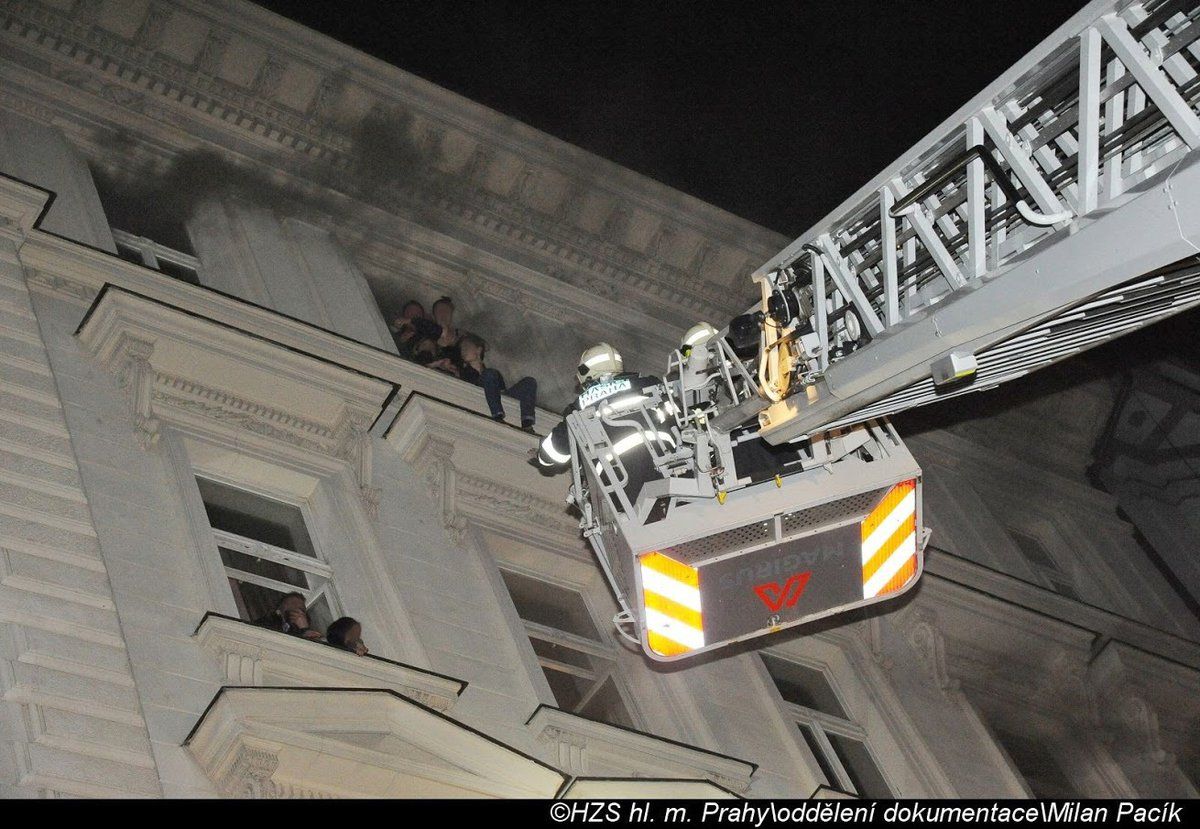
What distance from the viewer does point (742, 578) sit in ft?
24.5

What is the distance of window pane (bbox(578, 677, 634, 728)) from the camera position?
1011 cm

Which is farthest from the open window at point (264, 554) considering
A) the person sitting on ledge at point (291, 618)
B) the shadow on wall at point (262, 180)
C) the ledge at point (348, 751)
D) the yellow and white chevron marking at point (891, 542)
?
the yellow and white chevron marking at point (891, 542)

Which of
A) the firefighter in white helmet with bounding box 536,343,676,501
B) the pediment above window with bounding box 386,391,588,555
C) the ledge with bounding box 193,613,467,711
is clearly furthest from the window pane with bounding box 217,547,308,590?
the firefighter in white helmet with bounding box 536,343,676,501

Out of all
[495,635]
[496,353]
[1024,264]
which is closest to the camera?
[1024,264]

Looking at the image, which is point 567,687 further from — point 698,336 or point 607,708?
point 698,336

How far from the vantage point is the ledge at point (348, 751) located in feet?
23.9

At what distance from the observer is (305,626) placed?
28.3ft

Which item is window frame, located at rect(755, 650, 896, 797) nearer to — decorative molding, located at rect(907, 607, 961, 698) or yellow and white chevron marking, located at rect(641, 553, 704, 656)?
decorative molding, located at rect(907, 607, 961, 698)

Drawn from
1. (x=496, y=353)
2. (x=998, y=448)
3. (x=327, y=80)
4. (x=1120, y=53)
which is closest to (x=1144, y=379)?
(x=998, y=448)

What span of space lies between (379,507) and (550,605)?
1700 millimetres

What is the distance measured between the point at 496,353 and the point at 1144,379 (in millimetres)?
7762

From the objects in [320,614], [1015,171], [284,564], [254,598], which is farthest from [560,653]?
[1015,171]

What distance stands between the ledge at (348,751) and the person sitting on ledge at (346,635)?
2.38 feet

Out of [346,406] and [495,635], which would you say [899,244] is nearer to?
[495,635]
